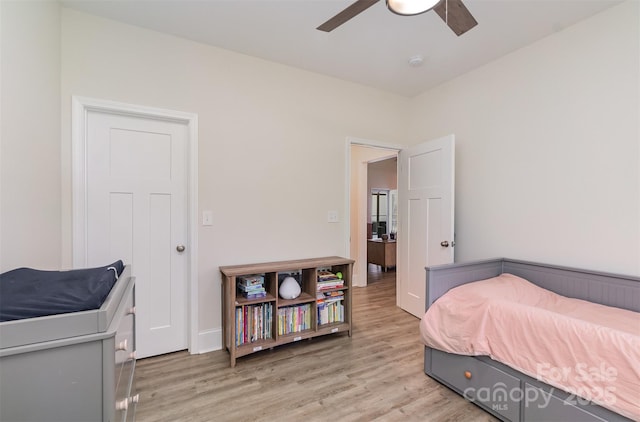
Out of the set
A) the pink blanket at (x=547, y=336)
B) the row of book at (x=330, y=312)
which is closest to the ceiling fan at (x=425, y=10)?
the pink blanket at (x=547, y=336)

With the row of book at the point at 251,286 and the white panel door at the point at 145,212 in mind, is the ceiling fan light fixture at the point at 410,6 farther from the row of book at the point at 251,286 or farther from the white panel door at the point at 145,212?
the row of book at the point at 251,286

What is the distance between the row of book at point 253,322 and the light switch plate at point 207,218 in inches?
29.8

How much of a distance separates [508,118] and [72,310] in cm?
324

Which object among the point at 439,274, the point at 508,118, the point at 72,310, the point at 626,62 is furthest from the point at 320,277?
the point at 626,62

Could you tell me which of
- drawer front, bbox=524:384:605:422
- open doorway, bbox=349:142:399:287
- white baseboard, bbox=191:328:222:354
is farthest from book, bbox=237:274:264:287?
drawer front, bbox=524:384:605:422

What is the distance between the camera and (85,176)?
2.15 meters

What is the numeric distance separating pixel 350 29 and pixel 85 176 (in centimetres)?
229

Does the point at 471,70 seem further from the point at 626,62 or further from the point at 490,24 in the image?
the point at 626,62

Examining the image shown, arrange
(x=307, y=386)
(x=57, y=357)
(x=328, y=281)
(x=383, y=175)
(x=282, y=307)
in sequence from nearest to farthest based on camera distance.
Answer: (x=57, y=357) < (x=307, y=386) < (x=282, y=307) < (x=328, y=281) < (x=383, y=175)

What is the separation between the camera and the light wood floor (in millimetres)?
1755

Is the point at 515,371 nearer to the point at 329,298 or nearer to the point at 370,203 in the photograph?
the point at 329,298

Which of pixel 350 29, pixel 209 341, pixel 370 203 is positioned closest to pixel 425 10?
pixel 350 29

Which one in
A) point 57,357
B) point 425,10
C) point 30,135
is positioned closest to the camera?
point 57,357

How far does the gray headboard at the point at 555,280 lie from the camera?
193cm
